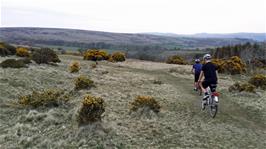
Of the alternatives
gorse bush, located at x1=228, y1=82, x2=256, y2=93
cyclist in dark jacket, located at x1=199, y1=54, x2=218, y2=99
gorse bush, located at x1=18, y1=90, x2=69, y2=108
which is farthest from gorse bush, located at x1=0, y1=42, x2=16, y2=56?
cyclist in dark jacket, located at x1=199, y1=54, x2=218, y2=99

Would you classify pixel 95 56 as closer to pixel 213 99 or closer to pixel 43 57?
pixel 43 57

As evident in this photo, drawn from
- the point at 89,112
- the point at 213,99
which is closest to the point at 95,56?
the point at 213,99

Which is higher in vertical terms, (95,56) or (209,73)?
(209,73)

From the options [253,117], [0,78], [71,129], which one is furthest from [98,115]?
[0,78]

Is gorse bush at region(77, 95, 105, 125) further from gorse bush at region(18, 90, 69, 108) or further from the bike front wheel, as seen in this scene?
the bike front wheel

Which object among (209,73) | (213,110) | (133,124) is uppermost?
(209,73)

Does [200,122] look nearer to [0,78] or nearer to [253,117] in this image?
[253,117]

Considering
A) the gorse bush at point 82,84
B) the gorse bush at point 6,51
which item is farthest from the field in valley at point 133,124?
the gorse bush at point 6,51

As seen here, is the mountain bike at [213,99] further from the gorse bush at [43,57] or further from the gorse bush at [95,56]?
the gorse bush at [95,56]

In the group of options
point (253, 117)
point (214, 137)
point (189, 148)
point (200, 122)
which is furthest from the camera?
point (253, 117)

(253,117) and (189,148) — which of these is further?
(253,117)

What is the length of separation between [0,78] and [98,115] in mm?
10403

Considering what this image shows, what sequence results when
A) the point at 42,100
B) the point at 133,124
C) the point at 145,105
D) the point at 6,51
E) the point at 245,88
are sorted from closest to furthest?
the point at 133,124, the point at 145,105, the point at 42,100, the point at 245,88, the point at 6,51

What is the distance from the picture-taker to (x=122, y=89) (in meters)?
20.7
